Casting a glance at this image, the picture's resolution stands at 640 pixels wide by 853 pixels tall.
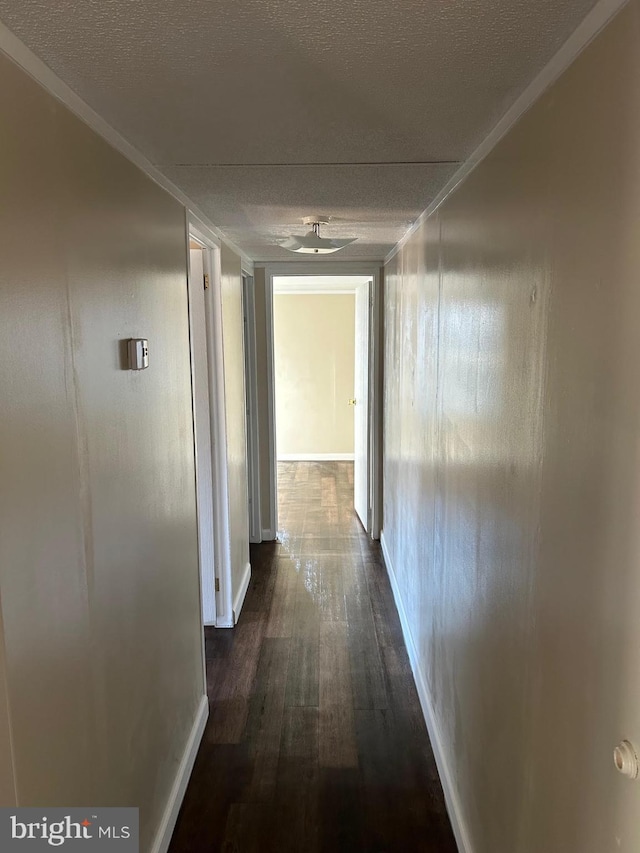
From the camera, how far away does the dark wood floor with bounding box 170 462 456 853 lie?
1955 millimetres

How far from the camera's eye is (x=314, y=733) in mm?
2422

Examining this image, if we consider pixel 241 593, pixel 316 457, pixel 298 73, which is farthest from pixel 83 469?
pixel 316 457

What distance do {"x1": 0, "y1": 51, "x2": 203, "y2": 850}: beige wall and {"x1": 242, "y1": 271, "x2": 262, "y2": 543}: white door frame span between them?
7.21 feet

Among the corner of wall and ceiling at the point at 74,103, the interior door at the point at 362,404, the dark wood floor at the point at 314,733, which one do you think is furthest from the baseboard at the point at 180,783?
the interior door at the point at 362,404

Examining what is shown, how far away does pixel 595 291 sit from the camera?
2.95 feet

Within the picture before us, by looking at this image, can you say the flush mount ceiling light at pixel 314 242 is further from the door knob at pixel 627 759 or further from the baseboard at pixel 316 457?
the baseboard at pixel 316 457

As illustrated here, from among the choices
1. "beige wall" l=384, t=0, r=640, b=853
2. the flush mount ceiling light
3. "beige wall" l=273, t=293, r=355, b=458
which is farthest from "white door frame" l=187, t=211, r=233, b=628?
"beige wall" l=273, t=293, r=355, b=458

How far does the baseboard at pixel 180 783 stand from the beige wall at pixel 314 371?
4992 mm

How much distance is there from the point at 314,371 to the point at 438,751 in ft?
17.8

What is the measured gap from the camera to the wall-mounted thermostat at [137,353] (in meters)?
1.53

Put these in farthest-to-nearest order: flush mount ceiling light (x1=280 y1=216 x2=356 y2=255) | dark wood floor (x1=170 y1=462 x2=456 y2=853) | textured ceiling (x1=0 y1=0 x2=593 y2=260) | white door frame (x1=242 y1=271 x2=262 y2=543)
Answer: white door frame (x1=242 y1=271 x2=262 y2=543)
flush mount ceiling light (x1=280 y1=216 x2=356 y2=255)
dark wood floor (x1=170 y1=462 x2=456 y2=853)
textured ceiling (x1=0 y1=0 x2=593 y2=260)

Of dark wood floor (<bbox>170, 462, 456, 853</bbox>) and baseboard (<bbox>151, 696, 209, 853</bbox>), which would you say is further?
dark wood floor (<bbox>170, 462, 456, 853</bbox>)

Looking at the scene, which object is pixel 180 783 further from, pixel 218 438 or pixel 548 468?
pixel 548 468

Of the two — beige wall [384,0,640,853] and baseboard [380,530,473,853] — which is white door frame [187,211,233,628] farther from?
beige wall [384,0,640,853]
